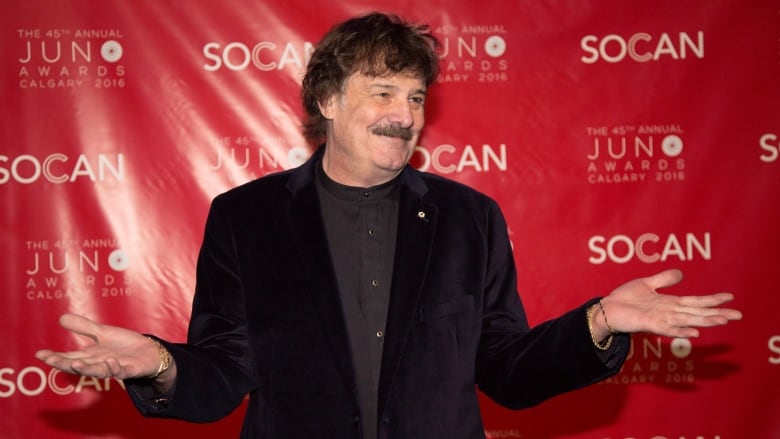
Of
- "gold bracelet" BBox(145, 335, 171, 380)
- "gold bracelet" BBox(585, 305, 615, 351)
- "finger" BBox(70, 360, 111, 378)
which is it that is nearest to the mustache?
"gold bracelet" BBox(585, 305, 615, 351)

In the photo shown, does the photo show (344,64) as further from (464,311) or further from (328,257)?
(464,311)

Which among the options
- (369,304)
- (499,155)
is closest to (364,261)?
(369,304)

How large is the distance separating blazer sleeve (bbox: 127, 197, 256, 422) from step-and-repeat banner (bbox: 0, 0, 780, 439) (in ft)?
4.29

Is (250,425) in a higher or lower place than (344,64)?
lower

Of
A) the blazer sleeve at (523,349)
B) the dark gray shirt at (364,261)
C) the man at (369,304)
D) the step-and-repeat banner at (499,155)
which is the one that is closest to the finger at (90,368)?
the man at (369,304)

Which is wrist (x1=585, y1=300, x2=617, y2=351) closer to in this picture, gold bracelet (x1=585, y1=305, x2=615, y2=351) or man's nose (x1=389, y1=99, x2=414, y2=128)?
gold bracelet (x1=585, y1=305, x2=615, y2=351)

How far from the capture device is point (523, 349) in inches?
83.0

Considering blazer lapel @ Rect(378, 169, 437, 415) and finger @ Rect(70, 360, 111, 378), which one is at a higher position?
blazer lapel @ Rect(378, 169, 437, 415)

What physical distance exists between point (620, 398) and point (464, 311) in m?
1.70

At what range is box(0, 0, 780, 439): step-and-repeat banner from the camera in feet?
11.3

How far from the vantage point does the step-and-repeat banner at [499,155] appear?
344cm

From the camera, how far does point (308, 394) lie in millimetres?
2086

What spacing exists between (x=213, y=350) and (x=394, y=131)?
0.73 m

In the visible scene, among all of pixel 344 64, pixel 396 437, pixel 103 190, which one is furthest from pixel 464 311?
pixel 103 190
